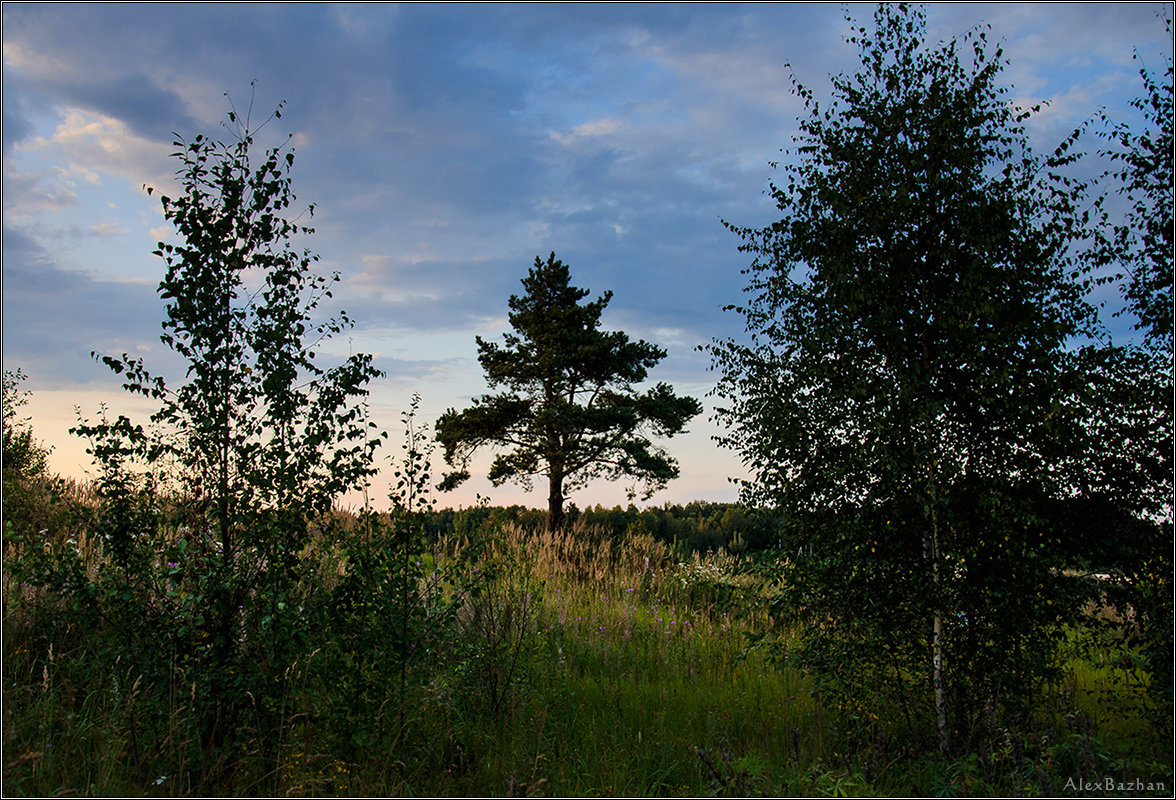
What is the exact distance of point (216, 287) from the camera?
490 centimetres

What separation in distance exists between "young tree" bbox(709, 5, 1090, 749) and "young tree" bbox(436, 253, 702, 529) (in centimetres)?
A: 1336

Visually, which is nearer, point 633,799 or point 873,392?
point 633,799

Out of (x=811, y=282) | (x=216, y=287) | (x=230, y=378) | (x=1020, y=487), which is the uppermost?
(x=811, y=282)

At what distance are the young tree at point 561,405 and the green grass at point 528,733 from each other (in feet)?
36.7

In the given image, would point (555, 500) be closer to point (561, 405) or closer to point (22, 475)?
point (561, 405)

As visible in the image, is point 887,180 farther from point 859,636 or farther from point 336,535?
point 336,535

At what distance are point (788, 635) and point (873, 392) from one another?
190 inches

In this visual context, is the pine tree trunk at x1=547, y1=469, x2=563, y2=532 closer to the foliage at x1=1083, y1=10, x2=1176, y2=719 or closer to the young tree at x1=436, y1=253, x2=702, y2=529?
the young tree at x1=436, y1=253, x2=702, y2=529

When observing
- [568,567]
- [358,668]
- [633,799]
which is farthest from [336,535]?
[568,567]

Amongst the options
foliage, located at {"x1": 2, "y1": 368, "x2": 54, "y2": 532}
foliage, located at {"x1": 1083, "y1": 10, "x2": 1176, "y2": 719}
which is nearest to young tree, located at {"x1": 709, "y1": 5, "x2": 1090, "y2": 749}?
foliage, located at {"x1": 1083, "y1": 10, "x2": 1176, "y2": 719}

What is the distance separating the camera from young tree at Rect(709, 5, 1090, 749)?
545cm

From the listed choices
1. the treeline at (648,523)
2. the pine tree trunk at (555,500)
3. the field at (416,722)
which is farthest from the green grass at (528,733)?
the pine tree trunk at (555,500)

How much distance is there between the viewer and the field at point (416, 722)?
452 cm

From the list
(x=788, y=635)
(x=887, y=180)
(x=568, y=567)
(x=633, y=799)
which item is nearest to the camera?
(x=633, y=799)
